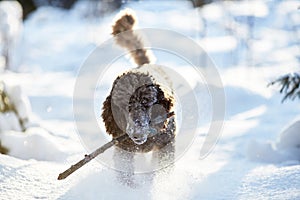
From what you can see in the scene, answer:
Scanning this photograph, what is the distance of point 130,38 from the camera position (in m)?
5.20

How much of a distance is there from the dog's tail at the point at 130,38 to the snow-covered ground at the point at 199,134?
487 millimetres

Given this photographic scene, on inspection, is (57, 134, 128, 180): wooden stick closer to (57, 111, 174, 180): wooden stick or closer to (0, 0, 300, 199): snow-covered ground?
(57, 111, 174, 180): wooden stick

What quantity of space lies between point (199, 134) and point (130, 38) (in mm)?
1478

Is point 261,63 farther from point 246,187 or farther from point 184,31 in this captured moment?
point 246,187

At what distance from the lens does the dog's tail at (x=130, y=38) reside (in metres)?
4.99

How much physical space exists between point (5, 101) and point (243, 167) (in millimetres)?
2863

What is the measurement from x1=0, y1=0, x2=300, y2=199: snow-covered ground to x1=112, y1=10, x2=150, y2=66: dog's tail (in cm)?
49

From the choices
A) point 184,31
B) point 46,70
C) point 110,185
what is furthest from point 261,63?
point 110,185

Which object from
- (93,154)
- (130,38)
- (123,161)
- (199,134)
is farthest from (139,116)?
(199,134)

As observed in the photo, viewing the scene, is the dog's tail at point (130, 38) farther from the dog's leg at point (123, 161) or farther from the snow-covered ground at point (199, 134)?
the dog's leg at point (123, 161)

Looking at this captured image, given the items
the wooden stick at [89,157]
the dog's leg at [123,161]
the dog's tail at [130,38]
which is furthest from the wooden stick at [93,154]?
the dog's tail at [130,38]

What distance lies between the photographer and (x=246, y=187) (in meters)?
3.27

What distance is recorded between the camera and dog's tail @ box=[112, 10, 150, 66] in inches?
197

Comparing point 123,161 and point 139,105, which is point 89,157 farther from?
point 123,161
